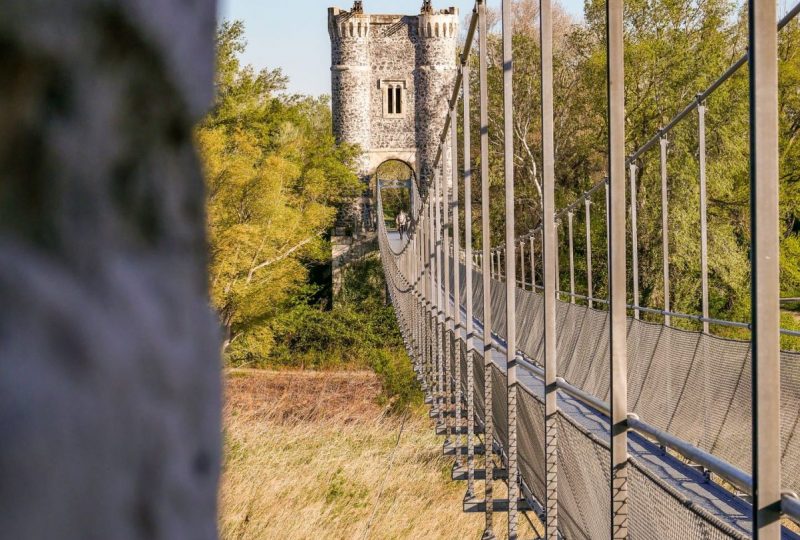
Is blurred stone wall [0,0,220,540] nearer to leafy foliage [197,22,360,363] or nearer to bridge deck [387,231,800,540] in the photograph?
bridge deck [387,231,800,540]

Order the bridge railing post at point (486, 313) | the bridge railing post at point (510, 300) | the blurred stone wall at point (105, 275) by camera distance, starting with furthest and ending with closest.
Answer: the bridge railing post at point (486, 313), the bridge railing post at point (510, 300), the blurred stone wall at point (105, 275)

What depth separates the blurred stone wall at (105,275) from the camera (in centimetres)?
16

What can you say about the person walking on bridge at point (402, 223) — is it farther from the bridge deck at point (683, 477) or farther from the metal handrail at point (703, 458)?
the metal handrail at point (703, 458)

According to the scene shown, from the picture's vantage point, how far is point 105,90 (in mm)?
178

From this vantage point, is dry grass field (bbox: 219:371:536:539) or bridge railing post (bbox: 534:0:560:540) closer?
bridge railing post (bbox: 534:0:560:540)

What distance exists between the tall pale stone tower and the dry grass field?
16.8 meters

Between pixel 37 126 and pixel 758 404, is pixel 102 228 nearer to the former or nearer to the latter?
pixel 37 126

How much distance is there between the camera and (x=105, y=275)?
18 centimetres

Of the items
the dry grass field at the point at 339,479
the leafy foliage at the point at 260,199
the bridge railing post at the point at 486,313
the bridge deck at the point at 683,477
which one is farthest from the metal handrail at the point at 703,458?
the leafy foliage at the point at 260,199

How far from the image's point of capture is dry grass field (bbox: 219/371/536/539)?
12.1 metres

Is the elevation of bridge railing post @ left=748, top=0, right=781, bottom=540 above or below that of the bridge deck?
above

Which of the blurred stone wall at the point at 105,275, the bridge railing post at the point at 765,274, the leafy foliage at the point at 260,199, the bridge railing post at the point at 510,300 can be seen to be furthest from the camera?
the leafy foliage at the point at 260,199

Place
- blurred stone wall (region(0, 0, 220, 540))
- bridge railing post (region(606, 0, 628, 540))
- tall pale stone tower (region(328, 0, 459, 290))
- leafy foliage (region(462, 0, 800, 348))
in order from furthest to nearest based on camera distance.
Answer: tall pale stone tower (region(328, 0, 459, 290)), leafy foliage (region(462, 0, 800, 348)), bridge railing post (region(606, 0, 628, 540)), blurred stone wall (region(0, 0, 220, 540))

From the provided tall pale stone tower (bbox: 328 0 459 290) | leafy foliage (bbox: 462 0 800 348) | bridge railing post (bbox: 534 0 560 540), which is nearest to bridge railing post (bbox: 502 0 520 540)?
bridge railing post (bbox: 534 0 560 540)
